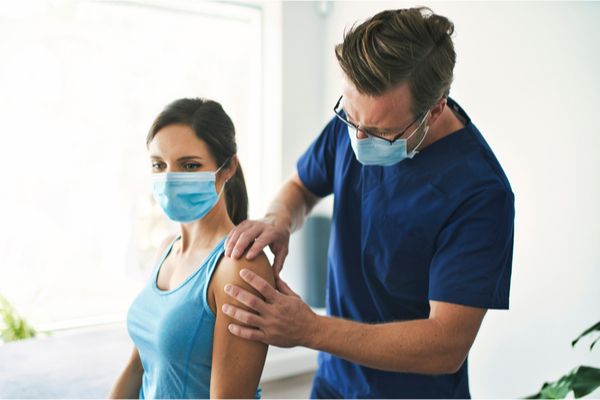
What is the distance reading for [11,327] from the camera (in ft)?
7.05

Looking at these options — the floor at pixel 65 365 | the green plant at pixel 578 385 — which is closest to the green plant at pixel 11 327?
the floor at pixel 65 365

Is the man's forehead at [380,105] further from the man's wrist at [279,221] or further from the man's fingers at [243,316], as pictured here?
the man's fingers at [243,316]

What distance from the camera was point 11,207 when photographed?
237 cm

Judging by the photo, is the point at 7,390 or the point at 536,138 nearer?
the point at 7,390

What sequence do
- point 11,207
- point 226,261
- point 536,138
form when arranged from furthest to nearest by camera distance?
point 11,207
point 536,138
point 226,261

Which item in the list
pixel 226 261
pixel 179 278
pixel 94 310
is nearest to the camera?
pixel 226 261

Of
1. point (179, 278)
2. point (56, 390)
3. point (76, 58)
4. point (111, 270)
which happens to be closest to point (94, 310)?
point (111, 270)

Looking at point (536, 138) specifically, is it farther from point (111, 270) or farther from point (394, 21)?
point (111, 270)

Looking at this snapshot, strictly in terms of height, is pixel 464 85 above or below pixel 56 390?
above

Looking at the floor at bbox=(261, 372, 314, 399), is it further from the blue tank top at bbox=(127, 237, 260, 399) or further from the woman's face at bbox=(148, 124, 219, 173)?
the woman's face at bbox=(148, 124, 219, 173)

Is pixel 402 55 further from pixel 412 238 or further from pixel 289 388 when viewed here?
pixel 289 388

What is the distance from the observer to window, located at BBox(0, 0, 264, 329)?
7.77 ft

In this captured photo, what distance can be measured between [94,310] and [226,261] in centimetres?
176

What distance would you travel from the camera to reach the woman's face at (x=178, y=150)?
1216mm
